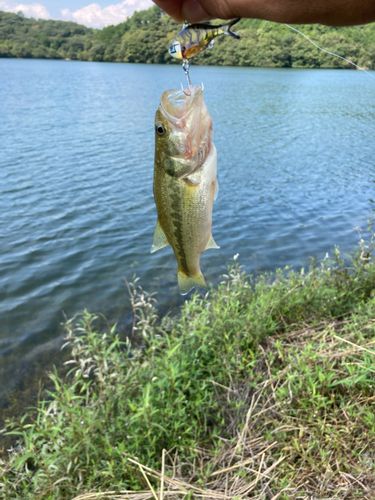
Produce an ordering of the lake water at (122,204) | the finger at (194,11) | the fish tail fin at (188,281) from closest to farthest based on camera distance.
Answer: the finger at (194,11) → the fish tail fin at (188,281) → the lake water at (122,204)

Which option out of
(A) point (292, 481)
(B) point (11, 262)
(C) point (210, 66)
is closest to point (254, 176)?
(B) point (11, 262)

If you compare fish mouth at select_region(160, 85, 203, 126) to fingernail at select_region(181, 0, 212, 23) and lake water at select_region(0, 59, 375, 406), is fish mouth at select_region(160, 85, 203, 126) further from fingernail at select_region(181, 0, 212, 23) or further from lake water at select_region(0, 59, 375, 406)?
lake water at select_region(0, 59, 375, 406)

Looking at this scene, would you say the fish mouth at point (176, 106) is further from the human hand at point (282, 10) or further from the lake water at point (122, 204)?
the lake water at point (122, 204)

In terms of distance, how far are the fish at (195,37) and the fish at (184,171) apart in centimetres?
19

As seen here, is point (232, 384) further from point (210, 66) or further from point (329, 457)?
point (210, 66)

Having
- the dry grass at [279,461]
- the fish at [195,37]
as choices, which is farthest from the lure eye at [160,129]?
the dry grass at [279,461]

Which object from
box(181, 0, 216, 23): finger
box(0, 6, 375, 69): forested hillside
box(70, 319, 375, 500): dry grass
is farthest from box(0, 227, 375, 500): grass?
box(0, 6, 375, 69): forested hillside

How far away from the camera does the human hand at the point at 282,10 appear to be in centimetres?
168

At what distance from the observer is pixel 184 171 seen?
1.91 meters

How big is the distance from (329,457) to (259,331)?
1.78 m

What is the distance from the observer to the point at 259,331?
184 inches

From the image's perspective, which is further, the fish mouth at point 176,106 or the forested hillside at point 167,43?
the forested hillside at point 167,43

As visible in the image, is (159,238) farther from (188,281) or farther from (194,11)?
(194,11)

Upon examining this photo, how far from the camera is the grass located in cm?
299
